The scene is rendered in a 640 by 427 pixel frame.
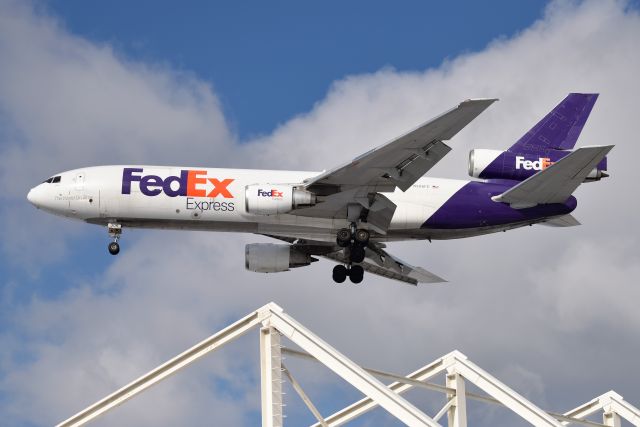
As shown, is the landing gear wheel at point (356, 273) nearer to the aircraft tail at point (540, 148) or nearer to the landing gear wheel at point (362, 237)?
the landing gear wheel at point (362, 237)

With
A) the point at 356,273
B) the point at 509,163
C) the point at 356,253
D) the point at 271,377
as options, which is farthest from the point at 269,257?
the point at 271,377

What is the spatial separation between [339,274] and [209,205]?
6.62 metres

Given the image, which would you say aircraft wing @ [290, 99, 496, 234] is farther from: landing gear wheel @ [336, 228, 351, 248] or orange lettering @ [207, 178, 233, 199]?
orange lettering @ [207, 178, 233, 199]

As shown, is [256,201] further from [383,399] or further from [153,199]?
[383,399]

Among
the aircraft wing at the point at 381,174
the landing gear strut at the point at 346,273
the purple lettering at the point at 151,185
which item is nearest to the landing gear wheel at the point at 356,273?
the landing gear strut at the point at 346,273

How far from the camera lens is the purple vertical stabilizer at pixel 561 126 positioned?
48500mm

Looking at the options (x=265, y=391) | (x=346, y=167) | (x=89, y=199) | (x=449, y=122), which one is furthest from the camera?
(x=89, y=199)

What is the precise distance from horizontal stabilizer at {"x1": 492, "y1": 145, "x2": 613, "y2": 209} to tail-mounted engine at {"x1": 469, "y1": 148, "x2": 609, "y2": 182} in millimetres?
1127

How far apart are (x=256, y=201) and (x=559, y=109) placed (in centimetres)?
1425

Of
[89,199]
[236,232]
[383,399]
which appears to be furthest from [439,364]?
[89,199]

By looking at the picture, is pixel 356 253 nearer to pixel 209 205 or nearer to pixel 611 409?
pixel 209 205

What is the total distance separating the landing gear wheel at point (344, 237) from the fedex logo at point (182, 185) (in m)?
4.75

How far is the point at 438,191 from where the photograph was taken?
158ft

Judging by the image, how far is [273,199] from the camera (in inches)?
1768
